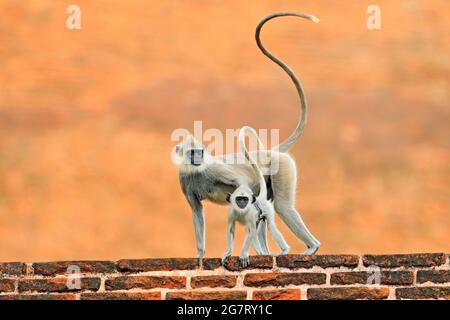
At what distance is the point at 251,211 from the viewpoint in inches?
322

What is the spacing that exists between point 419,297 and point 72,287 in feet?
7.58

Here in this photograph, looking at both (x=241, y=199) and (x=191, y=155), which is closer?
(x=241, y=199)

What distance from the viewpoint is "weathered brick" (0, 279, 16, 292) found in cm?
705

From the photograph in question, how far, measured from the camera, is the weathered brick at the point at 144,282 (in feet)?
22.6

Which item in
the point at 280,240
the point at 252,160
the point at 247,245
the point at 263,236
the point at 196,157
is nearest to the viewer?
the point at 247,245

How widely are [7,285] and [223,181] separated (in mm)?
2390

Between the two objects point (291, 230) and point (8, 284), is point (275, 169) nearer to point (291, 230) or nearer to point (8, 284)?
point (291, 230)

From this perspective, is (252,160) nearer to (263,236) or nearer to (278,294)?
(263,236)

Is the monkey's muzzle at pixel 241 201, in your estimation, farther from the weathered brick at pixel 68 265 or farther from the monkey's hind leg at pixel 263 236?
the weathered brick at pixel 68 265

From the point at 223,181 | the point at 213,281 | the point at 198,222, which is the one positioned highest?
the point at 223,181

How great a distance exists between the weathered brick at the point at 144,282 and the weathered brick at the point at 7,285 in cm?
66

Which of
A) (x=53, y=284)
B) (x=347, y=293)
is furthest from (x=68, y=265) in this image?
(x=347, y=293)

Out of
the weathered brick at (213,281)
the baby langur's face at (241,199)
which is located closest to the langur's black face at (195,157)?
the baby langur's face at (241,199)
